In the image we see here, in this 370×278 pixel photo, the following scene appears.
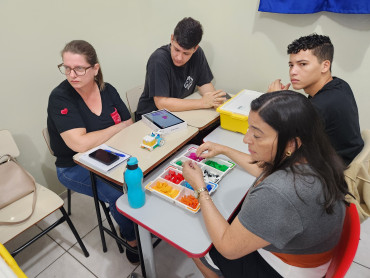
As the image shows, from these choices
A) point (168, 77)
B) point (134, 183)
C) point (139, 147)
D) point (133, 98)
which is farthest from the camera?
point (133, 98)

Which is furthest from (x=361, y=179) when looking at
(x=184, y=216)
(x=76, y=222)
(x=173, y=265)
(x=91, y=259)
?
(x=76, y=222)

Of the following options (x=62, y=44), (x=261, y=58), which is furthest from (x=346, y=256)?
(x=62, y=44)

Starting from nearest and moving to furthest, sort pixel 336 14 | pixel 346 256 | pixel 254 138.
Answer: pixel 346 256 < pixel 254 138 < pixel 336 14

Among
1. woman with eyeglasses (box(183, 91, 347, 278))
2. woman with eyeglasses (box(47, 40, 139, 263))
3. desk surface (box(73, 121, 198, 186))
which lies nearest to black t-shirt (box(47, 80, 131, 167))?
woman with eyeglasses (box(47, 40, 139, 263))

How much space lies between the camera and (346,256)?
74 cm

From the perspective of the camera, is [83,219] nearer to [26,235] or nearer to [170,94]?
[26,235]

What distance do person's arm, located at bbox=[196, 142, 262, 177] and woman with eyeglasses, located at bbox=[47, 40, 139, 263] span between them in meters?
0.61

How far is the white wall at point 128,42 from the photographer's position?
5.93 feet

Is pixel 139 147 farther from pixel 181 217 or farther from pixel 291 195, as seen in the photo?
pixel 291 195

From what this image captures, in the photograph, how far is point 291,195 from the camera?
0.75 meters

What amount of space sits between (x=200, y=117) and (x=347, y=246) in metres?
1.22

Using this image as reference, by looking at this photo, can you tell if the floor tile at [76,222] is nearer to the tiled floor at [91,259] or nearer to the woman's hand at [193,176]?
the tiled floor at [91,259]

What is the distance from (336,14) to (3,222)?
2546 millimetres

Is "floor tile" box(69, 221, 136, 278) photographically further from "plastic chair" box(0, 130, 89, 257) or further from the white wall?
the white wall
